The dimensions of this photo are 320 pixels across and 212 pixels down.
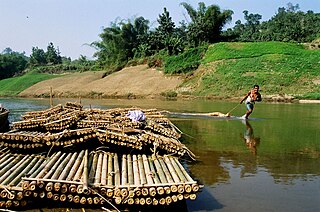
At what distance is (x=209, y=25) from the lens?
4838cm

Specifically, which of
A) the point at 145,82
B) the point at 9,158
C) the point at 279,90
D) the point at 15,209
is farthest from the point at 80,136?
the point at 145,82

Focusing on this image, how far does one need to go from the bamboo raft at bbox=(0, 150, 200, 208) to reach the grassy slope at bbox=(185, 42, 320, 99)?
28132mm

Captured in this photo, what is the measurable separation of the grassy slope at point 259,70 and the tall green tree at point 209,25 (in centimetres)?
455

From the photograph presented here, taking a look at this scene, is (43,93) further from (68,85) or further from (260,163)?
(260,163)

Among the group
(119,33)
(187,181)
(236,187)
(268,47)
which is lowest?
(236,187)

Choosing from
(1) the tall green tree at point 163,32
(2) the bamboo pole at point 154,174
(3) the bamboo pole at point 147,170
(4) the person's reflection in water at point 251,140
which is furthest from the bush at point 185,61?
(2) the bamboo pole at point 154,174

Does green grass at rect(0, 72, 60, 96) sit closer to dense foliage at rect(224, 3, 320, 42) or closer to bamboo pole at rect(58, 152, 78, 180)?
dense foliage at rect(224, 3, 320, 42)

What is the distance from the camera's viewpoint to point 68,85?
157 feet

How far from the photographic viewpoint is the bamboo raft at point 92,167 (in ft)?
16.3

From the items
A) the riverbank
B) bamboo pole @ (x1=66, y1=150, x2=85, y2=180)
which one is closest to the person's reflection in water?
bamboo pole @ (x1=66, y1=150, x2=85, y2=180)

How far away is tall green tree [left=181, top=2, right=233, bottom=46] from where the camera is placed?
48312mm

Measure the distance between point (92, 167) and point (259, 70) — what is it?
3386 cm

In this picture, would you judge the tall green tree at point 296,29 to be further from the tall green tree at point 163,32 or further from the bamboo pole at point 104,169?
the bamboo pole at point 104,169

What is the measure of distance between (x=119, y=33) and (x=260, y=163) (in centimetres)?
5223
